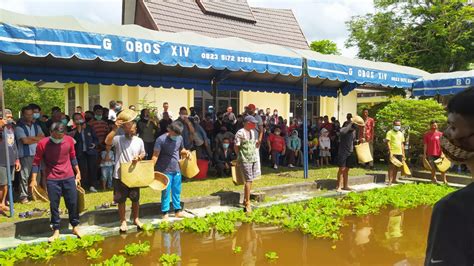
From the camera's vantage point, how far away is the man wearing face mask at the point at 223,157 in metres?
10.8

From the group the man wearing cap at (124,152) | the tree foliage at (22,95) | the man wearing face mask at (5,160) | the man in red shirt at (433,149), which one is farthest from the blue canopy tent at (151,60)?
the tree foliage at (22,95)

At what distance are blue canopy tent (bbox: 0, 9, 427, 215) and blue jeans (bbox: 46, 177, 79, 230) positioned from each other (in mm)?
1982

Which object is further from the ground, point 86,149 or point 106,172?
point 86,149

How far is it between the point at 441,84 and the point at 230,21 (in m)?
14.4

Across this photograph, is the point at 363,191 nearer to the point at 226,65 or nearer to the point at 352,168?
the point at 352,168

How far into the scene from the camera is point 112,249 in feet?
18.2

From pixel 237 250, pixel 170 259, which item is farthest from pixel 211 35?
pixel 170 259

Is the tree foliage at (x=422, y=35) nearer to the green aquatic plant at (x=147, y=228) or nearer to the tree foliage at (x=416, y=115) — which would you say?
the tree foliage at (x=416, y=115)

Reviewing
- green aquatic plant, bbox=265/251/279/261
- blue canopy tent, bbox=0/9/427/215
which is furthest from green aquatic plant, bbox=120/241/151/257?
blue canopy tent, bbox=0/9/427/215

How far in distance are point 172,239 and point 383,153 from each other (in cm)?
1023

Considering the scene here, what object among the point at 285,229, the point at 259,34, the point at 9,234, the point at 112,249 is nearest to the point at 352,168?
the point at 285,229

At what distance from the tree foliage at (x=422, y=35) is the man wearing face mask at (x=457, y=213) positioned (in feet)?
81.4

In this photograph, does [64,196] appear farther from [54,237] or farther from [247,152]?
[247,152]

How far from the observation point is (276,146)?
12516 millimetres
